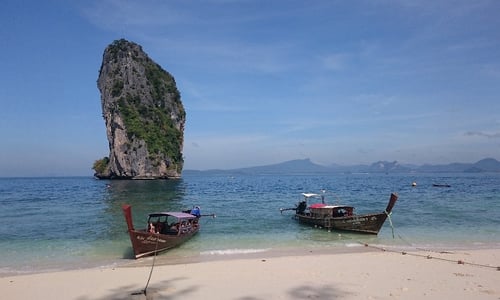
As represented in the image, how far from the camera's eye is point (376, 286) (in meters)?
11.0

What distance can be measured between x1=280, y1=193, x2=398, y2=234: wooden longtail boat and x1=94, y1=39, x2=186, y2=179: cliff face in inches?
3358

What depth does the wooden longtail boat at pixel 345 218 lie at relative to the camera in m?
22.2

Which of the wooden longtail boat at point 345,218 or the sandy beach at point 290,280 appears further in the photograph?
the wooden longtail boat at point 345,218

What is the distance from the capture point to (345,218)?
2352 cm

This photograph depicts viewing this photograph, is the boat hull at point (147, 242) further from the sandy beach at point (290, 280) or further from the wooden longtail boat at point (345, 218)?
the wooden longtail boat at point (345, 218)

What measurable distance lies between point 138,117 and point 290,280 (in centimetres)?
10487

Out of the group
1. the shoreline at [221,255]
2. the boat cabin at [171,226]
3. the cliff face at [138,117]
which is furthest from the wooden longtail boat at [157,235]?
the cliff face at [138,117]

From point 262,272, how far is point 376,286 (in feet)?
12.7

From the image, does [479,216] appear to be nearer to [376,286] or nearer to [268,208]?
[268,208]

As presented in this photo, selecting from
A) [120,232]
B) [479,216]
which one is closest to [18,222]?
[120,232]

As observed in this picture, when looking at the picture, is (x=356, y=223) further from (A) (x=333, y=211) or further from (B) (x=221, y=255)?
(B) (x=221, y=255)

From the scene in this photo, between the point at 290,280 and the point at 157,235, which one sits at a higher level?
the point at 157,235

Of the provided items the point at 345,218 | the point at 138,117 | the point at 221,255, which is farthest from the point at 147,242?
the point at 138,117

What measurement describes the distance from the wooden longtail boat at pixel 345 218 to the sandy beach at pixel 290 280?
253 inches
